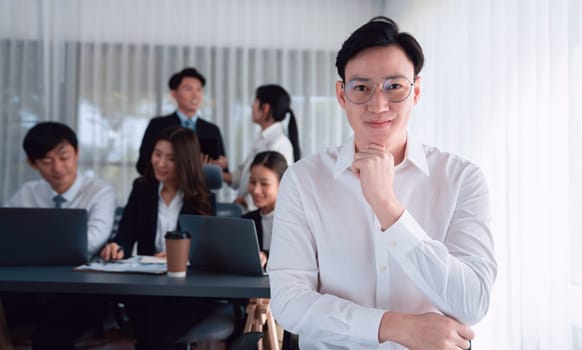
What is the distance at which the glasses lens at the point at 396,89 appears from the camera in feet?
4.16

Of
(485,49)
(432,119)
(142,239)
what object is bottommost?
(142,239)

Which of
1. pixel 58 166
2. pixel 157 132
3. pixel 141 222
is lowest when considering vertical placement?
pixel 141 222

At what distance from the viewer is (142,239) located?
2766mm

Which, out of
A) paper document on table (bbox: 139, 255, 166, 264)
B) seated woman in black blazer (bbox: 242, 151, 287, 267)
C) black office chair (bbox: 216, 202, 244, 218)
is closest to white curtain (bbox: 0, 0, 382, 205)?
black office chair (bbox: 216, 202, 244, 218)

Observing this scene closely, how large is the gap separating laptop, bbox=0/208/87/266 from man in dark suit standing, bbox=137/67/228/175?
1977 mm

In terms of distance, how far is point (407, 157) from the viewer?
4.52 feet

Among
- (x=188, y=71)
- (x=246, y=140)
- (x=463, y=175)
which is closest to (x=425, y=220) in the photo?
(x=463, y=175)

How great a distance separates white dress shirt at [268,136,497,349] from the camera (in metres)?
1.16

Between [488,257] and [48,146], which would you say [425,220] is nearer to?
[488,257]

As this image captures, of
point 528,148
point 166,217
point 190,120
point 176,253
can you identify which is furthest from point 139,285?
point 190,120

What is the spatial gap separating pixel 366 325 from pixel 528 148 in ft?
5.72

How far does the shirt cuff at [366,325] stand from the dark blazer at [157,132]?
9.24ft

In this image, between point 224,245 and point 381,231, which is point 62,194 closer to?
point 224,245

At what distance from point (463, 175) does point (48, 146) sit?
2.14m
